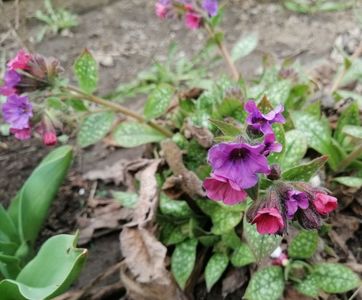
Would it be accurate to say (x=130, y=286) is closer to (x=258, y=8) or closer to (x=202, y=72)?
(x=202, y=72)

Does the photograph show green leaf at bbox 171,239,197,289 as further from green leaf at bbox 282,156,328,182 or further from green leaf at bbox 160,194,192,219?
green leaf at bbox 282,156,328,182

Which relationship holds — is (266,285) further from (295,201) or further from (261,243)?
(295,201)

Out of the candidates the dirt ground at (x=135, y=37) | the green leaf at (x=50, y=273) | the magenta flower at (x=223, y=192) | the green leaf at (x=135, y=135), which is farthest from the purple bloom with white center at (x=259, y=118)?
the dirt ground at (x=135, y=37)

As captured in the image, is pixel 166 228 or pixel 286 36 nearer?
pixel 166 228

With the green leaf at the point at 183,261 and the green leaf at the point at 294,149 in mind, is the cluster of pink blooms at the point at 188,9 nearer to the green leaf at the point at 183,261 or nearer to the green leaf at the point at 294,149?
the green leaf at the point at 294,149

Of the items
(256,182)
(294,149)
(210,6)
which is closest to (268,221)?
(256,182)

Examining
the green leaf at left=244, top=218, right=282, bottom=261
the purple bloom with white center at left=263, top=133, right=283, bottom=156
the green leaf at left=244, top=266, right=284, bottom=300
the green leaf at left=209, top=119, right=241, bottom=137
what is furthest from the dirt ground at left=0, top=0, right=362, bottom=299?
the purple bloom with white center at left=263, top=133, right=283, bottom=156

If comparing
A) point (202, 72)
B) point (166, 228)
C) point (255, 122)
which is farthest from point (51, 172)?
point (202, 72)
